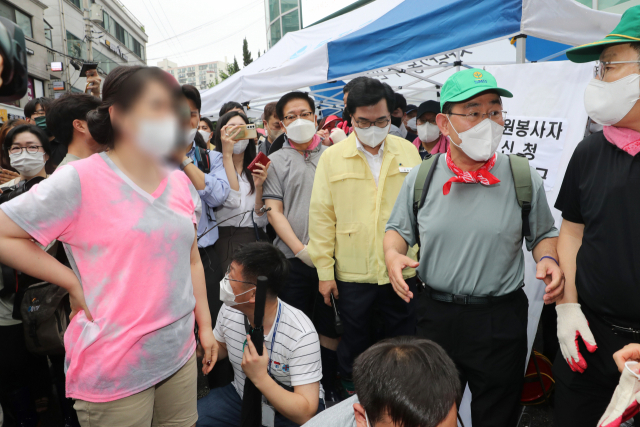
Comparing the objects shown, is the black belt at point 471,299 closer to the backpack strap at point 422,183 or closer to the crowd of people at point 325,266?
the crowd of people at point 325,266

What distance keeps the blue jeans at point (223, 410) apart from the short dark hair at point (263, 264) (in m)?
0.66

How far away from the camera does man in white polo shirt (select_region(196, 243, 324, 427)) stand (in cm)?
193

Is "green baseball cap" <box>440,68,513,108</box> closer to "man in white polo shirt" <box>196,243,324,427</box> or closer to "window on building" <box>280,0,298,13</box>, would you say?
"man in white polo shirt" <box>196,243,324,427</box>

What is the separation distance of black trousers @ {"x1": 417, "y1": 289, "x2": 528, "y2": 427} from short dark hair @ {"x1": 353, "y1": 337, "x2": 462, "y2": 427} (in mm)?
633

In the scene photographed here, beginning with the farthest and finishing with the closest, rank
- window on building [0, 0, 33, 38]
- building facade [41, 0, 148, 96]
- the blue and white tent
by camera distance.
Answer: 1. building facade [41, 0, 148, 96]
2. window on building [0, 0, 33, 38]
3. the blue and white tent

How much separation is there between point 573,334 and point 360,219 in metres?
1.32

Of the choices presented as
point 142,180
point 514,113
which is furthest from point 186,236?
point 514,113

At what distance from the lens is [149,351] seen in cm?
150

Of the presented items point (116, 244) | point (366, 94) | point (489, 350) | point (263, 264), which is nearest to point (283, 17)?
point (366, 94)

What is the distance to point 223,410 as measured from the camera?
2340 mm

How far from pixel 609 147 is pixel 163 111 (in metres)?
1.69

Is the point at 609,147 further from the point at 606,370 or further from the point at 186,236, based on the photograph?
the point at 186,236

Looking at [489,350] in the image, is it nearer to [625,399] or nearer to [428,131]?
[625,399]

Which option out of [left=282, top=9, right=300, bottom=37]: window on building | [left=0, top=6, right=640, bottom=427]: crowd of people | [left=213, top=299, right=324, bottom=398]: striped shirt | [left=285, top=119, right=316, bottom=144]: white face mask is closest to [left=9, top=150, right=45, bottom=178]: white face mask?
[left=0, top=6, right=640, bottom=427]: crowd of people
